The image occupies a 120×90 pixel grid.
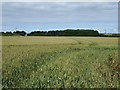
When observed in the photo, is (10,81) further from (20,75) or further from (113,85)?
(113,85)

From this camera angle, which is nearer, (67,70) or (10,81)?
(10,81)

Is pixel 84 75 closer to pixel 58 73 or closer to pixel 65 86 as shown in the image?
pixel 58 73

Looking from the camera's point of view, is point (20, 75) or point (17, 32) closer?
point (20, 75)

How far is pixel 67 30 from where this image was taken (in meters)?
69.9

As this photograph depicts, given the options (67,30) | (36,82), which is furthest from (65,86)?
(67,30)

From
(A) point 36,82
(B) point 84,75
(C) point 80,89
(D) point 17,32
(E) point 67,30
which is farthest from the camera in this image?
(D) point 17,32

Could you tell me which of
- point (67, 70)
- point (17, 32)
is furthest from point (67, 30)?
point (67, 70)

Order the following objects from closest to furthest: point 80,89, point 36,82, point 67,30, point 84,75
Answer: point 80,89 < point 36,82 < point 84,75 < point 67,30

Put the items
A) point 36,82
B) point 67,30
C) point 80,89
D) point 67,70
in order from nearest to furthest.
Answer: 1. point 80,89
2. point 36,82
3. point 67,70
4. point 67,30

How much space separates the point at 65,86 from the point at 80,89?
20.2 inches

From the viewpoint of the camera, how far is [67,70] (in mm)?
8562

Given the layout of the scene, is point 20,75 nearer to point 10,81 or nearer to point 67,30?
point 10,81

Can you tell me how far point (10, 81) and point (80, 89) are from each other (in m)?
2.82

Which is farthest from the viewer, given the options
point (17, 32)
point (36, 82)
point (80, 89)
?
point (17, 32)
